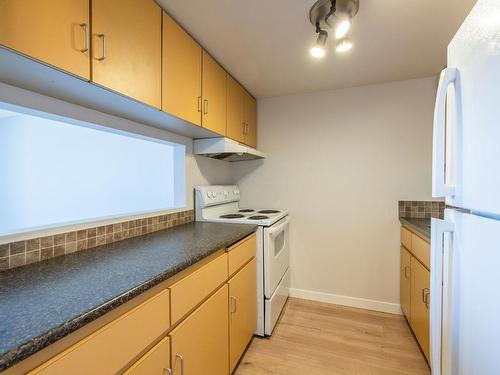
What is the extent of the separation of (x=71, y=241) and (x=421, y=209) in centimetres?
258

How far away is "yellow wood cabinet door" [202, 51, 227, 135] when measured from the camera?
1.66m

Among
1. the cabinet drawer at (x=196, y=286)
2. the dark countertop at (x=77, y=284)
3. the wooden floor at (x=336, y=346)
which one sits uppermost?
the dark countertop at (x=77, y=284)

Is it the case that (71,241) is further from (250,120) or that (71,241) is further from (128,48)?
(250,120)

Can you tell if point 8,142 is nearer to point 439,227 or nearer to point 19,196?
point 19,196

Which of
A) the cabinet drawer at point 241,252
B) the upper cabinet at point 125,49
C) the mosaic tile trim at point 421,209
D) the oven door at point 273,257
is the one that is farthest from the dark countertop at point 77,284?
the mosaic tile trim at point 421,209

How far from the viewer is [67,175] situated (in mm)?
2438

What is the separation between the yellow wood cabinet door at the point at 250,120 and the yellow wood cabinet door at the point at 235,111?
81mm

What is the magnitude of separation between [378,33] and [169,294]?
6.12 ft

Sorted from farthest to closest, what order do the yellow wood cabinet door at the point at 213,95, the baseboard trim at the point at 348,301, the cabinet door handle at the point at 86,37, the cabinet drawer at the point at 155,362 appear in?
1. the baseboard trim at the point at 348,301
2. the yellow wood cabinet door at the point at 213,95
3. the cabinet door handle at the point at 86,37
4. the cabinet drawer at the point at 155,362

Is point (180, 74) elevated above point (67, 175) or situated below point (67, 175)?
above

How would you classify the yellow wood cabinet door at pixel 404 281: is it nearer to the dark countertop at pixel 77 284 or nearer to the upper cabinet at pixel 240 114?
the dark countertop at pixel 77 284

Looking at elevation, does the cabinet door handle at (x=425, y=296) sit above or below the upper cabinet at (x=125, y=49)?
below

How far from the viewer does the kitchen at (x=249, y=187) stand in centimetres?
61

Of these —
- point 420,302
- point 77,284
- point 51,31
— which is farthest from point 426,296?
point 51,31
